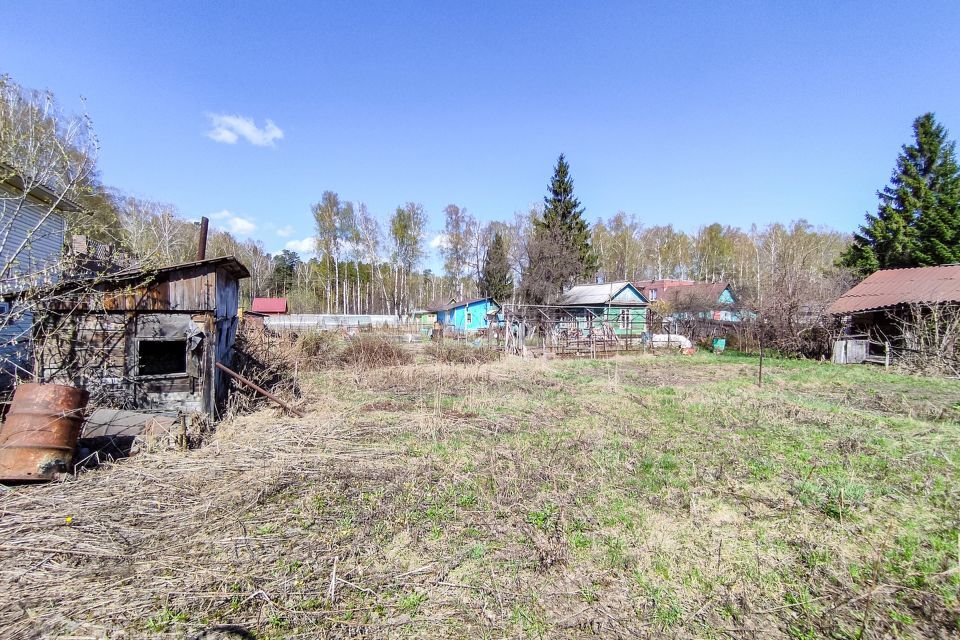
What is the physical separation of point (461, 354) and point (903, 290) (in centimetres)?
1932

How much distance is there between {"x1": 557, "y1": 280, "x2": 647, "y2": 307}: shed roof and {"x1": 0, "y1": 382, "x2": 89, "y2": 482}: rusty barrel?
2947cm

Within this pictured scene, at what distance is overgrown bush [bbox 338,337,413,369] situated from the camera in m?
15.6

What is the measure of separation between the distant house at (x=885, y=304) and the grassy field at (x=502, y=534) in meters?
12.9

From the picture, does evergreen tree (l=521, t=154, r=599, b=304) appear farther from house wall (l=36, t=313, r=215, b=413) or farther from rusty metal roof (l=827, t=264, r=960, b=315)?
house wall (l=36, t=313, r=215, b=413)

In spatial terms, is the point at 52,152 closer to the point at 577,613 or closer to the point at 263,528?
the point at 263,528

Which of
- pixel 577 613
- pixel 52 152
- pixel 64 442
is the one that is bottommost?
pixel 577 613

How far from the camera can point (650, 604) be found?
10.7 feet

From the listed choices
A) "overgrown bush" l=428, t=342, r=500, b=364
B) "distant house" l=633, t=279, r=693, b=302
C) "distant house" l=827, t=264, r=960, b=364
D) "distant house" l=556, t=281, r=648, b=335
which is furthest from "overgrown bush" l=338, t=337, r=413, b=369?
"distant house" l=633, t=279, r=693, b=302

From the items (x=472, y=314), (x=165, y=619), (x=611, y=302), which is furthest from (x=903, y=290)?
(x=472, y=314)

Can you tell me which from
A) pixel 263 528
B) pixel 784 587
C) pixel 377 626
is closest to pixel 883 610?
pixel 784 587

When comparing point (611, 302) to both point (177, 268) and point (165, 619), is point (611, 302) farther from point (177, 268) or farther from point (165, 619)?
point (165, 619)

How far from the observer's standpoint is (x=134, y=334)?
7.35 meters

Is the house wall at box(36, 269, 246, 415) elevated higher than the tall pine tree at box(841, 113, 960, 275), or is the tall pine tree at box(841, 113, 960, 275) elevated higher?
the tall pine tree at box(841, 113, 960, 275)

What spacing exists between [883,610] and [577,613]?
2293 mm
